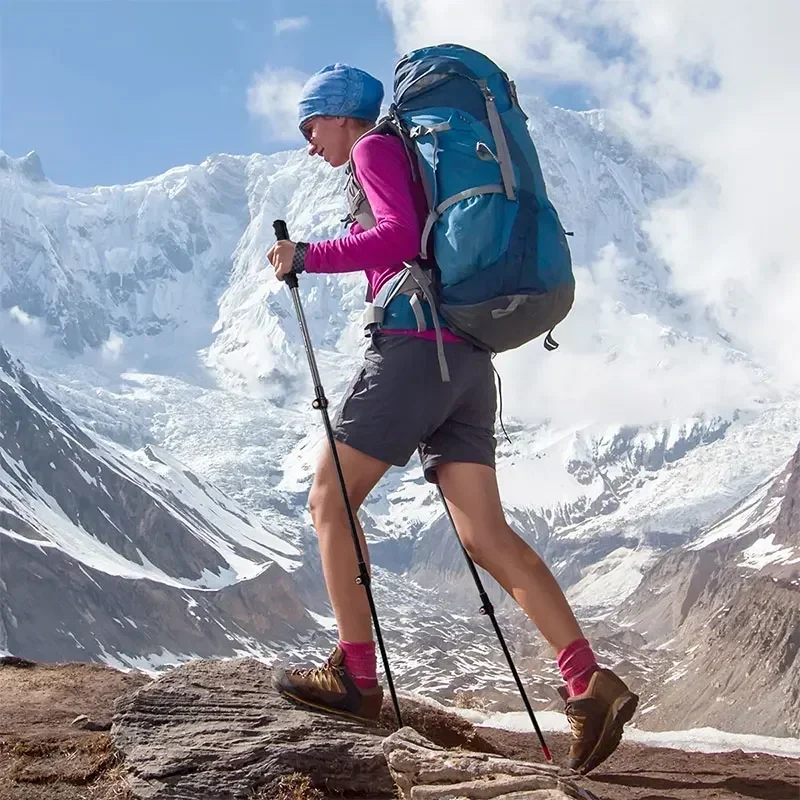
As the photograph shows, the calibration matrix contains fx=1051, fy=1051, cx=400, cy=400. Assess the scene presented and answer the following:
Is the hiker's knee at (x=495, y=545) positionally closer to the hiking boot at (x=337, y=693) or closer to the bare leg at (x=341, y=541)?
the bare leg at (x=341, y=541)

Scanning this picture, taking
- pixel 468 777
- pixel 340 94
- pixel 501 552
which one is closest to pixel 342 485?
pixel 501 552

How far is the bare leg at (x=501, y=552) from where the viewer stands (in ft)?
17.3

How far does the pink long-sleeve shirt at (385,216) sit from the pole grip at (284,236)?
0.30m

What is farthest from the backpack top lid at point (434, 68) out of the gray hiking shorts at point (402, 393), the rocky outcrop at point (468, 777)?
the rocky outcrop at point (468, 777)

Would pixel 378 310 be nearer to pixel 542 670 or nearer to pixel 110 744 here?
pixel 110 744

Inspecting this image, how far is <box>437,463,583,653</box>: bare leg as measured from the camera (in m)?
5.27

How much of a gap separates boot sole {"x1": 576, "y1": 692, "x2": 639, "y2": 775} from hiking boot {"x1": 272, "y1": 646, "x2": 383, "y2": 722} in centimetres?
117

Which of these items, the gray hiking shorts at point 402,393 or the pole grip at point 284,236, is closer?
the gray hiking shorts at point 402,393

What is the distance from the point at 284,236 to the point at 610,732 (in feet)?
A: 10.2

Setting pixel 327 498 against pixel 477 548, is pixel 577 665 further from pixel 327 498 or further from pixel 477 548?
pixel 327 498

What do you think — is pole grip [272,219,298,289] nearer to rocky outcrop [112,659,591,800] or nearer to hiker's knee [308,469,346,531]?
hiker's knee [308,469,346,531]

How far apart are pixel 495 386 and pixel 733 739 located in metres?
5.64

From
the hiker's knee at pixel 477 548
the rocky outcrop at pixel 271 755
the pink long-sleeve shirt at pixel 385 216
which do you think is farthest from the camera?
the hiker's knee at pixel 477 548

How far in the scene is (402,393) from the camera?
16.9 feet
